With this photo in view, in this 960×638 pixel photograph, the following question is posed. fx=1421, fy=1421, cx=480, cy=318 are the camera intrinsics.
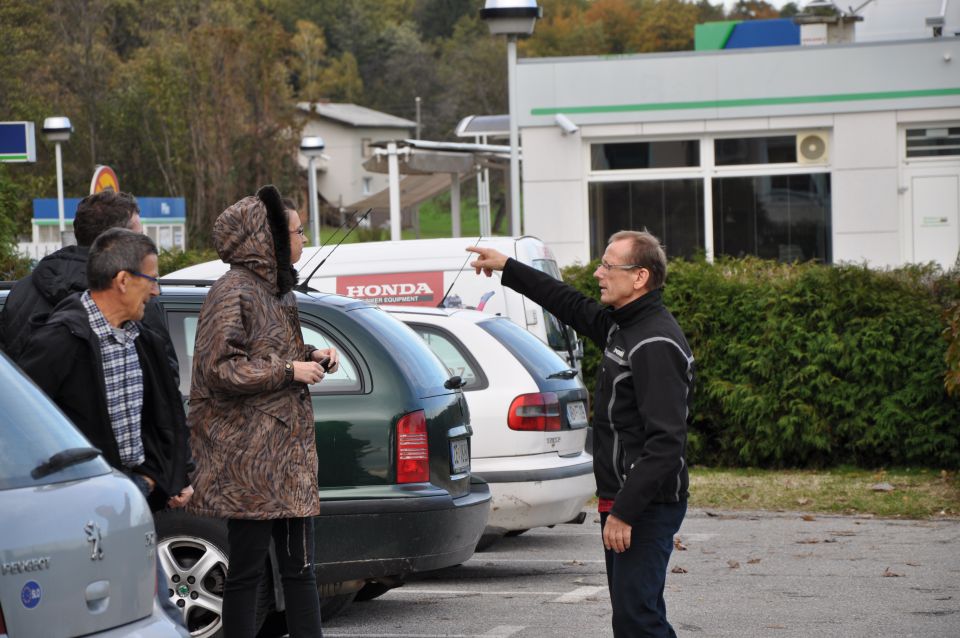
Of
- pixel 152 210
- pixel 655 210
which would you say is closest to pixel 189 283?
pixel 655 210

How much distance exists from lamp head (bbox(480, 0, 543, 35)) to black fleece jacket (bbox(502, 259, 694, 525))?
33.7 ft

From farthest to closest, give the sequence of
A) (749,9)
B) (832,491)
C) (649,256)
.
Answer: (749,9) < (832,491) < (649,256)

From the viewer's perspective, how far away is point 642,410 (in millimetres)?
4949

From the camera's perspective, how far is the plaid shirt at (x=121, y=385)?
4.86 m

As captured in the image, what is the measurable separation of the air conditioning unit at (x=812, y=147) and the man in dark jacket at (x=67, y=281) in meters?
17.1

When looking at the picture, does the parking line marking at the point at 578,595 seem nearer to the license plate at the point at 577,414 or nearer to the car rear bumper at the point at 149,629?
the license plate at the point at 577,414

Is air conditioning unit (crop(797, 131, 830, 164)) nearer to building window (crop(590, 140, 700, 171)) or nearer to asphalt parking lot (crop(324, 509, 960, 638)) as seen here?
building window (crop(590, 140, 700, 171))

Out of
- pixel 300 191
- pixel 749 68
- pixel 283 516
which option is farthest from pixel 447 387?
pixel 300 191

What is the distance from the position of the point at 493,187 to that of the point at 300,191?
1226 centimetres

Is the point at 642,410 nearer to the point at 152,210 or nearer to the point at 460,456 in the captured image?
the point at 460,456

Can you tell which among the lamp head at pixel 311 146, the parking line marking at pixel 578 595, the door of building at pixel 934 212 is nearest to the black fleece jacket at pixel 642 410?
the parking line marking at pixel 578 595

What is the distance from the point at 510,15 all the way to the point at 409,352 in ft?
28.8

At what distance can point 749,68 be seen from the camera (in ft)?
70.5

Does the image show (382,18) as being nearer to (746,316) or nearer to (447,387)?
(746,316)
